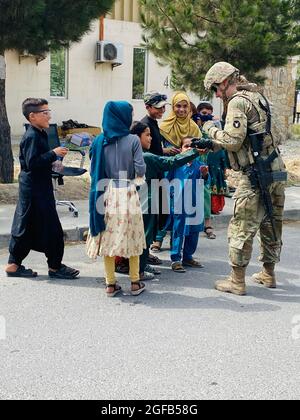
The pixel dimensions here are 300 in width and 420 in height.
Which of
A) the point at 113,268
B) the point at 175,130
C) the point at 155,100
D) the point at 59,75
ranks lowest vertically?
the point at 113,268

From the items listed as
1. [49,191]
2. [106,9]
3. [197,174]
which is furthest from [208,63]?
[49,191]

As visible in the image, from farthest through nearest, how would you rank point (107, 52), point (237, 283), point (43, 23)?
1. point (107, 52)
2. point (43, 23)
3. point (237, 283)

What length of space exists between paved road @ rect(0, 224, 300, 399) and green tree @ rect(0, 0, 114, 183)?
387 centimetres

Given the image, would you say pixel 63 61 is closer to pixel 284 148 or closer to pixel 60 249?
pixel 284 148

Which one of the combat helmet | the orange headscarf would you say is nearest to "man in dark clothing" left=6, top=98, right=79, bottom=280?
the orange headscarf

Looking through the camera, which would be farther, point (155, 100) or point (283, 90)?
point (283, 90)

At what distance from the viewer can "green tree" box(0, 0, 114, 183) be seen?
8086 millimetres

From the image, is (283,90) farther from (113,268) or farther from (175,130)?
(113,268)

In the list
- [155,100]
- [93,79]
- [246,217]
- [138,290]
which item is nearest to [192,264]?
[138,290]

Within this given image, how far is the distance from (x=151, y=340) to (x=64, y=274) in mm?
1696

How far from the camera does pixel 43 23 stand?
8.46m

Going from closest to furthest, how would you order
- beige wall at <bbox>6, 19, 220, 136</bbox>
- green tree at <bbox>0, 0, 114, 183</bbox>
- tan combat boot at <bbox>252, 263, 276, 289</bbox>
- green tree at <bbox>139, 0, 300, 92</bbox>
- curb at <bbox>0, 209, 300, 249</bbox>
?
tan combat boot at <bbox>252, 263, 276, 289</bbox> < curb at <bbox>0, 209, 300, 249</bbox> < green tree at <bbox>0, 0, 114, 183</bbox> < green tree at <bbox>139, 0, 300, 92</bbox> < beige wall at <bbox>6, 19, 220, 136</bbox>

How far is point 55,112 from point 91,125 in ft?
4.03

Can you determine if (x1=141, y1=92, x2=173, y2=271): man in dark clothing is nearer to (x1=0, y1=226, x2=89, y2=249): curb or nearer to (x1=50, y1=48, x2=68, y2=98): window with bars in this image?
(x1=0, y1=226, x2=89, y2=249): curb
